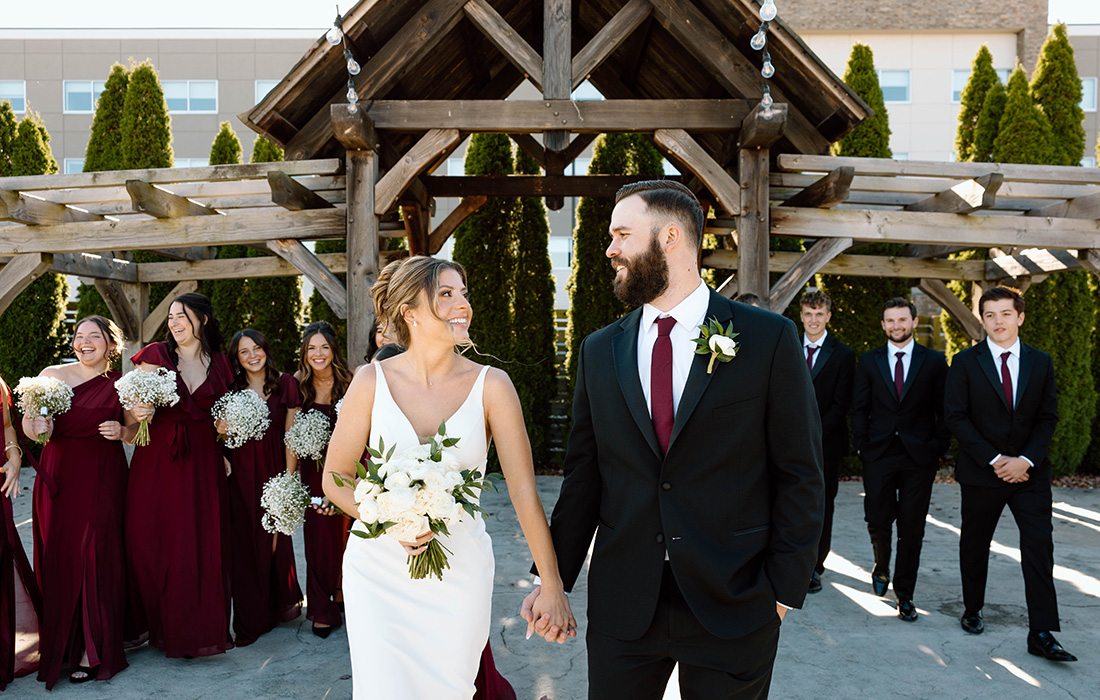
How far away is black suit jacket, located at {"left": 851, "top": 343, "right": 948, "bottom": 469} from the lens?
20.2 ft

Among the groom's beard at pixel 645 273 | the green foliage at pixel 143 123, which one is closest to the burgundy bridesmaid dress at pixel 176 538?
the groom's beard at pixel 645 273

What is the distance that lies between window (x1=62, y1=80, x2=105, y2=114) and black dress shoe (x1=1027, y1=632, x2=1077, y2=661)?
98.0 feet

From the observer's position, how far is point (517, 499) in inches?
121

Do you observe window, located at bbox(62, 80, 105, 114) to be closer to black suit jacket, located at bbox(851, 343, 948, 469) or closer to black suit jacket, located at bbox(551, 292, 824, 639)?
black suit jacket, located at bbox(851, 343, 948, 469)

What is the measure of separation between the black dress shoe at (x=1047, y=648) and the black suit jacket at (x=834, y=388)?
1.91 metres

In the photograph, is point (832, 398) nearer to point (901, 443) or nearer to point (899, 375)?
point (899, 375)

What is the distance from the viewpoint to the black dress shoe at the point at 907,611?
6027mm

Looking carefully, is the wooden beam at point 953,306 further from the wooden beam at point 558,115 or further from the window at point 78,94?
the window at point 78,94

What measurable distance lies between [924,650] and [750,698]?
355cm

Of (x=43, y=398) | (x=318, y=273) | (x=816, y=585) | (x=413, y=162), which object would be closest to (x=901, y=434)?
(x=816, y=585)

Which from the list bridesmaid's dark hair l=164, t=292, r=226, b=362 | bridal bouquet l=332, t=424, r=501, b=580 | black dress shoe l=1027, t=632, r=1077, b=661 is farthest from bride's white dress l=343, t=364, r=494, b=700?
black dress shoe l=1027, t=632, r=1077, b=661

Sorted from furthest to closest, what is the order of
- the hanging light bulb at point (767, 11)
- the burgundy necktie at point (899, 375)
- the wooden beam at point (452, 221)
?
the wooden beam at point (452, 221), the hanging light bulb at point (767, 11), the burgundy necktie at point (899, 375)

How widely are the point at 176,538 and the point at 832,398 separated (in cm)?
490

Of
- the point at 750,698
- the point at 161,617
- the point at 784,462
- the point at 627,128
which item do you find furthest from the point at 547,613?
the point at 627,128
